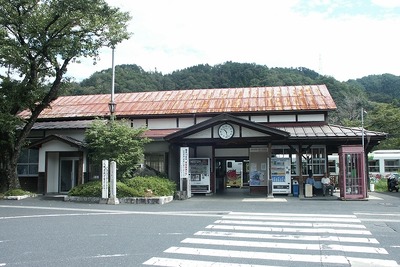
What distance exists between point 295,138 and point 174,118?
7415 mm

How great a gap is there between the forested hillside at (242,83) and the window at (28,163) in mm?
15668

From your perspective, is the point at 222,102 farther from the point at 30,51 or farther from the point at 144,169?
the point at 30,51

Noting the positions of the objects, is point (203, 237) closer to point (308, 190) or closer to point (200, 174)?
point (308, 190)

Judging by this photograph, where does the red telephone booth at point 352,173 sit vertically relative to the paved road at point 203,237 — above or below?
above

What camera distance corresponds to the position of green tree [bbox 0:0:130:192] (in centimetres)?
1805

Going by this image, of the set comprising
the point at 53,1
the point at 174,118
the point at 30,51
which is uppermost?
the point at 53,1

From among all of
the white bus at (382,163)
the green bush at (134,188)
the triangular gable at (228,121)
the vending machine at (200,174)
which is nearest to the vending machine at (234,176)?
the white bus at (382,163)

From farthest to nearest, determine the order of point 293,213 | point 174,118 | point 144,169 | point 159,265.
Answer: 1. point 174,118
2. point 144,169
3. point 293,213
4. point 159,265

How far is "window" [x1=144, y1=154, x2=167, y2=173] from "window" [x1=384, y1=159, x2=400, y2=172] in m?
18.7

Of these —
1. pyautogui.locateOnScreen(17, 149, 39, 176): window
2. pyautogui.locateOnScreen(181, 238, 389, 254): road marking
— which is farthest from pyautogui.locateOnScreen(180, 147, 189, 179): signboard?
pyautogui.locateOnScreen(181, 238, 389, 254): road marking

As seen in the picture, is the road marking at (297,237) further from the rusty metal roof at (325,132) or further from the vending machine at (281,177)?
the vending machine at (281,177)

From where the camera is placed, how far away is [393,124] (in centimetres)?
4081

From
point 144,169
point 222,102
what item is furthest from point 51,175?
point 222,102

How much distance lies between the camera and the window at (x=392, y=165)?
29719 millimetres
